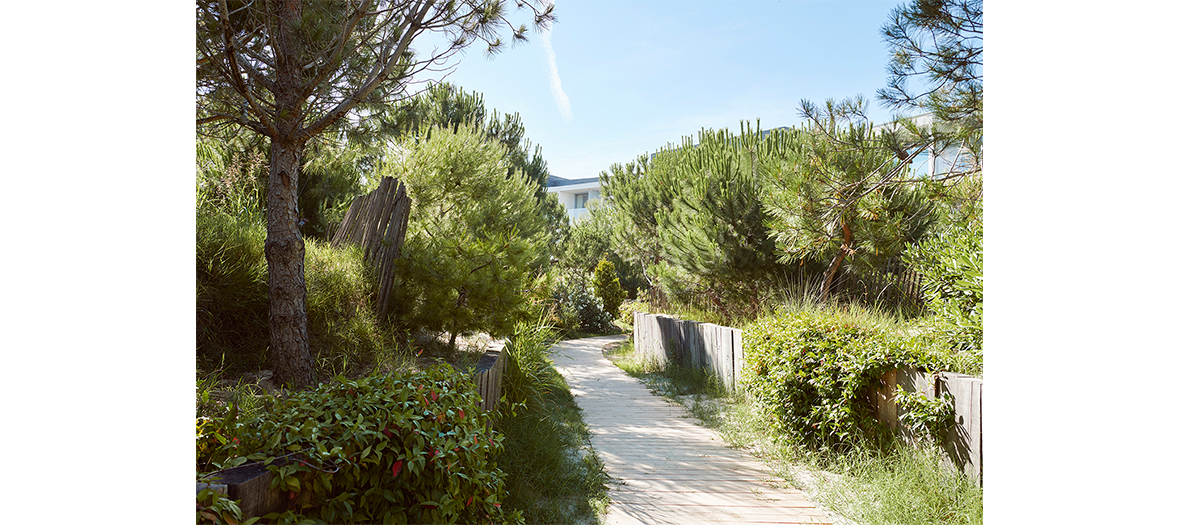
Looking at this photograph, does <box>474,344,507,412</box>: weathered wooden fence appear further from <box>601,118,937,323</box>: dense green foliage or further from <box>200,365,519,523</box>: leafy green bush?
<box>601,118,937,323</box>: dense green foliage

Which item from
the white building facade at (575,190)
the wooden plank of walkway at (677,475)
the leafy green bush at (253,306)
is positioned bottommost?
the wooden plank of walkway at (677,475)

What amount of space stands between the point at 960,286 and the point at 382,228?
379 centimetres

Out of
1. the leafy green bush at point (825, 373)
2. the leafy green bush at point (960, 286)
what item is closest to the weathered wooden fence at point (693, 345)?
the leafy green bush at point (825, 373)

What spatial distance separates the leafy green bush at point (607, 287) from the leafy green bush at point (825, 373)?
35.6 ft

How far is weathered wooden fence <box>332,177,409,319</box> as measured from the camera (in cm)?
364

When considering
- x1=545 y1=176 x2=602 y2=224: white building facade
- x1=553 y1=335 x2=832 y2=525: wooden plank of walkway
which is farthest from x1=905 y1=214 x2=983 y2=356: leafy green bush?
x1=545 y1=176 x2=602 y2=224: white building facade

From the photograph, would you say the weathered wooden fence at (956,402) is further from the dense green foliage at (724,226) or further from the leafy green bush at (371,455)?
the leafy green bush at (371,455)

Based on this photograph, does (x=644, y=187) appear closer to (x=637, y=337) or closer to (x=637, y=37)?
(x=637, y=337)

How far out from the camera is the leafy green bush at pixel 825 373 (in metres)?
3.08

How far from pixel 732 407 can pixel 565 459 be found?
228 centimetres

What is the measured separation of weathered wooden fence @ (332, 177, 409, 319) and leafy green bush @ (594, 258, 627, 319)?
11.1 meters

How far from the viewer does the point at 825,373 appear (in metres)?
3.30
